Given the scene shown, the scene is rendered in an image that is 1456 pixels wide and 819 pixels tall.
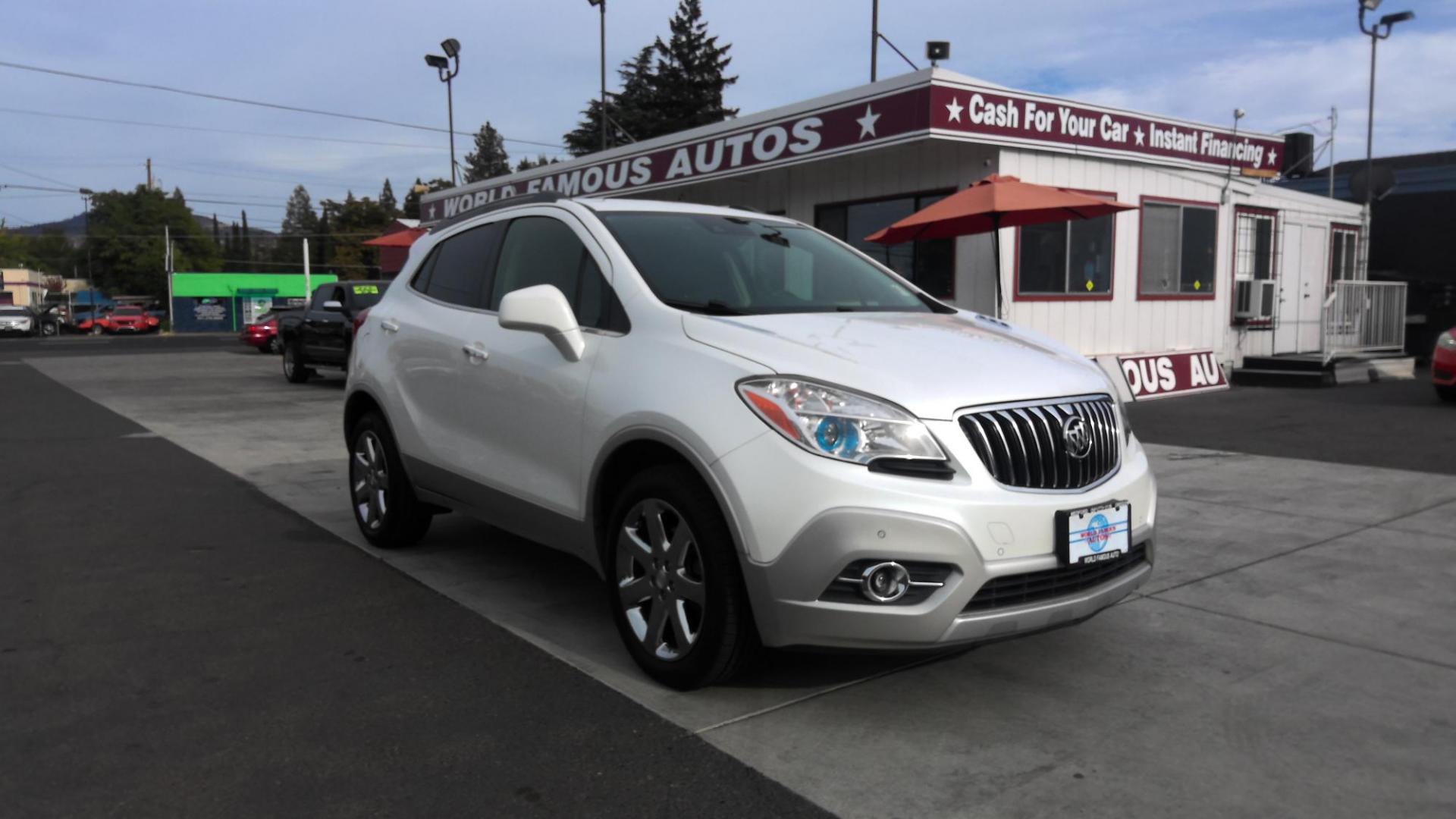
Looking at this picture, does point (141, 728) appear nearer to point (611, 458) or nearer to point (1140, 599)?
point (611, 458)

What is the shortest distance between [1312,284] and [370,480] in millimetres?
17333

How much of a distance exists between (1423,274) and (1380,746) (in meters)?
22.8

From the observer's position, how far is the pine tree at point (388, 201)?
11644 centimetres

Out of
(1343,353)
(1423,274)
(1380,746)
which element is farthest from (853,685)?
(1423,274)

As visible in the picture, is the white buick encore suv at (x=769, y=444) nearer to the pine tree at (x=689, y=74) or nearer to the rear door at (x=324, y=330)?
the rear door at (x=324, y=330)

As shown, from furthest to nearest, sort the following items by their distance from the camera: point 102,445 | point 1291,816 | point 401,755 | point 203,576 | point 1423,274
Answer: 1. point 1423,274
2. point 102,445
3. point 203,576
4. point 401,755
5. point 1291,816

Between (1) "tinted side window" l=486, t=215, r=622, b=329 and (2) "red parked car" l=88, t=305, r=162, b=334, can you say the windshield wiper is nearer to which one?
(1) "tinted side window" l=486, t=215, r=622, b=329

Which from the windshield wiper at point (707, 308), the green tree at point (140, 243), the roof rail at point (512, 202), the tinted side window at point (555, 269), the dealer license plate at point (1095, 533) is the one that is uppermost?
the green tree at point (140, 243)

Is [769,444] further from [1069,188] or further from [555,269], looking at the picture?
[1069,188]

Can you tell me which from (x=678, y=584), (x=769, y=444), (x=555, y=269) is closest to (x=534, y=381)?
(x=555, y=269)

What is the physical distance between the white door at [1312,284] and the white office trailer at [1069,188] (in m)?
0.03

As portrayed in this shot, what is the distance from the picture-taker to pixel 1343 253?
61.6 feet

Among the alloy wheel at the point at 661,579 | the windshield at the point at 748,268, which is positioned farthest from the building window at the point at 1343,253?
the alloy wheel at the point at 661,579

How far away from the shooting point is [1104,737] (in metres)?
3.29
